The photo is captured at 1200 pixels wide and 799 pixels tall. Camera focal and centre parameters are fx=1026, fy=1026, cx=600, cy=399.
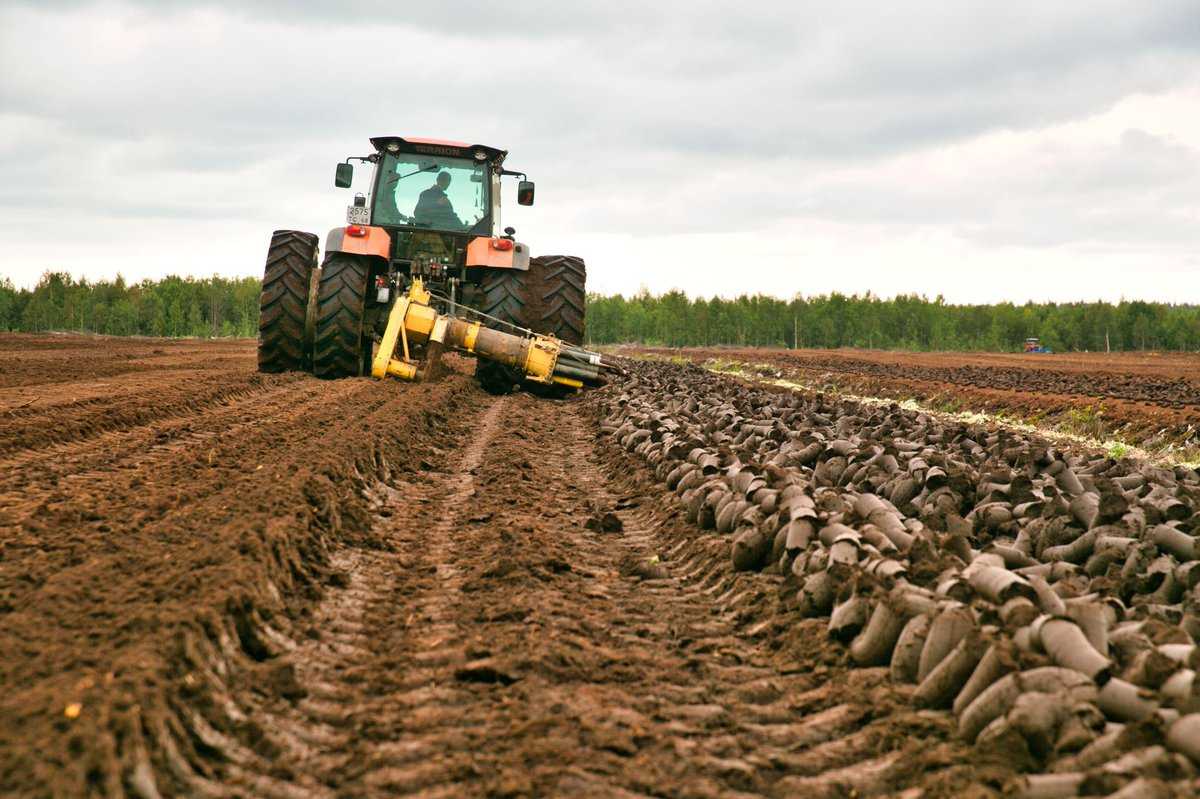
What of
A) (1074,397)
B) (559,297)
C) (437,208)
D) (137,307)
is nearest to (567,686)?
(559,297)

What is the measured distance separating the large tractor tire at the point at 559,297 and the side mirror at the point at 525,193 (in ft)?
2.79

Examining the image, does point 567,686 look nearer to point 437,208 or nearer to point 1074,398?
point 437,208

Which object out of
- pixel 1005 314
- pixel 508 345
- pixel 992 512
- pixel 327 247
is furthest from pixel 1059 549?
pixel 1005 314

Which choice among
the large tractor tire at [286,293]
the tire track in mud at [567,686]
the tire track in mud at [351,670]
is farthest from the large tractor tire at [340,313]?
the tire track in mud at [567,686]

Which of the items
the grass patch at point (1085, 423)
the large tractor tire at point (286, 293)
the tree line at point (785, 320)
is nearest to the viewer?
the grass patch at point (1085, 423)

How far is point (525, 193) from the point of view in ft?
44.4

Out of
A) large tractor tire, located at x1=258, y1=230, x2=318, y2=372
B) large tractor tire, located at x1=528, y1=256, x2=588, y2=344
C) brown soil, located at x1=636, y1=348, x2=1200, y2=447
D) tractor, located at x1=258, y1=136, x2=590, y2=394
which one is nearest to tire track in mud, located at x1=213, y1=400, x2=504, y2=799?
tractor, located at x1=258, y1=136, x2=590, y2=394

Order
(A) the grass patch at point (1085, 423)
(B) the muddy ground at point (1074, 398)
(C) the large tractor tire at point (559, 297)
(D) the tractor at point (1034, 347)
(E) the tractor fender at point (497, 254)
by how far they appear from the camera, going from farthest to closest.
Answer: (D) the tractor at point (1034, 347) < (C) the large tractor tire at point (559, 297) < (E) the tractor fender at point (497, 254) < (A) the grass patch at point (1085, 423) < (B) the muddy ground at point (1074, 398)

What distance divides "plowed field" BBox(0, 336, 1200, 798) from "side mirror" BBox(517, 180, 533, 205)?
692cm

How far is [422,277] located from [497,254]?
3.47 feet

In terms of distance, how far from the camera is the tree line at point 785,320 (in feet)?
221

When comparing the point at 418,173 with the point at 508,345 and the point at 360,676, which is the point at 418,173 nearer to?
the point at 508,345

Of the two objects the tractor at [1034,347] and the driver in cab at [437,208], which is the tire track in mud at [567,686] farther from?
the tractor at [1034,347]

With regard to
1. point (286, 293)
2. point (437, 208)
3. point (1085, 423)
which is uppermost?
point (437, 208)
